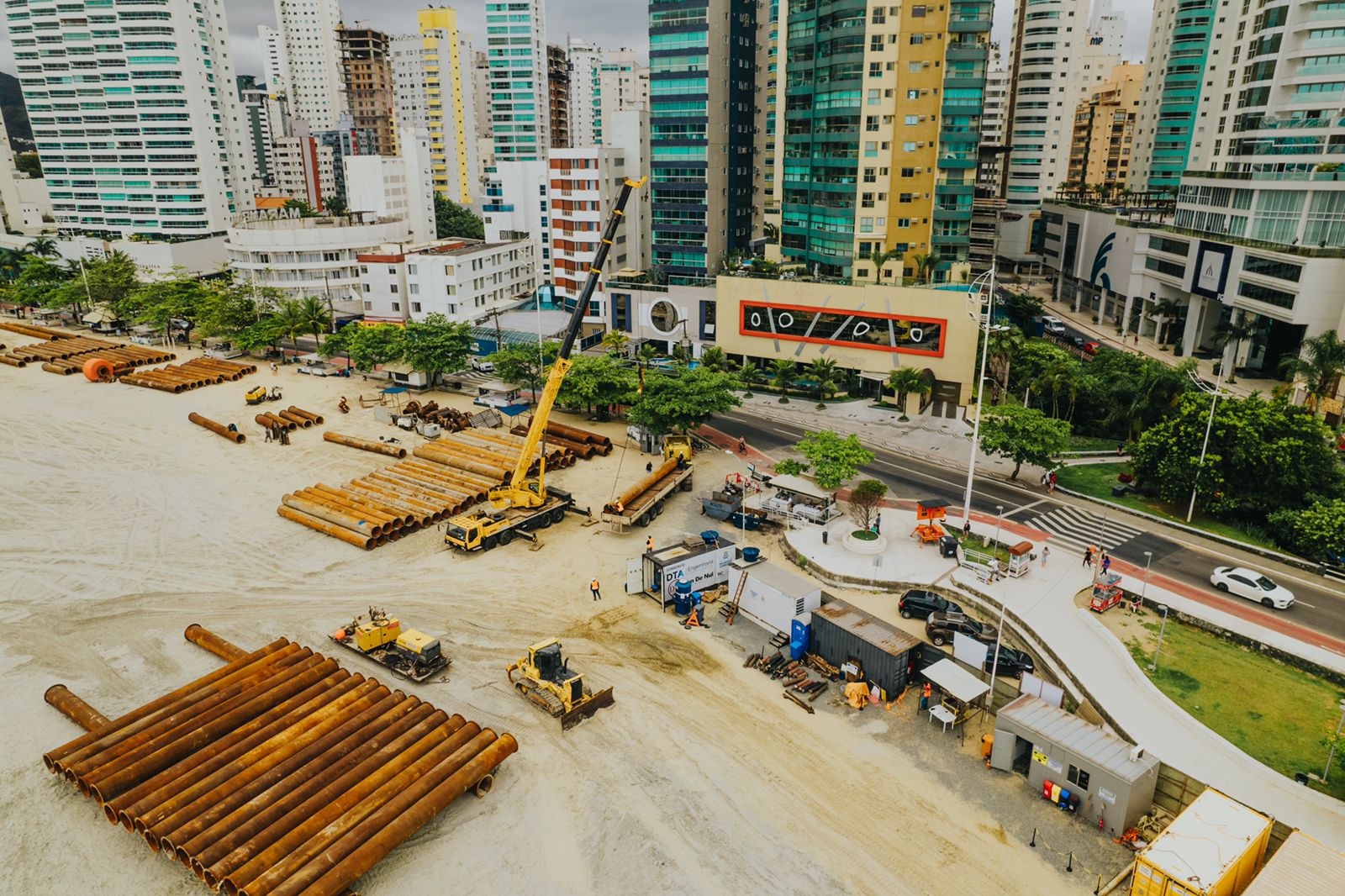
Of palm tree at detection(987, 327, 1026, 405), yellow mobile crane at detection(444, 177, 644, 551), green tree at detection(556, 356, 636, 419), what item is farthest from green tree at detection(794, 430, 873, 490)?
palm tree at detection(987, 327, 1026, 405)

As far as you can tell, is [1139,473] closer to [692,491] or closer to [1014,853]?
[692,491]

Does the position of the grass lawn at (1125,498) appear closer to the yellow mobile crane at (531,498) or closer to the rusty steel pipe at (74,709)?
the yellow mobile crane at (531,498)

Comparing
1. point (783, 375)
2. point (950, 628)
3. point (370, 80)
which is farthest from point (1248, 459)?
point (370, 80)

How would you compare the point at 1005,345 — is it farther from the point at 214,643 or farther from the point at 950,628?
the point at 214,643

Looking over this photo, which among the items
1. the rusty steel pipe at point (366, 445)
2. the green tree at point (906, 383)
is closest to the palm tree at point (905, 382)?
the green tree at point (906, 383)

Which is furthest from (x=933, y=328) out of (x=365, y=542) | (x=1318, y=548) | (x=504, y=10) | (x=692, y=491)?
(x=504, y=10)

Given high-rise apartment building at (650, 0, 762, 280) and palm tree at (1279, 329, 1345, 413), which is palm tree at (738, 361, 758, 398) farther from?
palm tree at (1279, 329, 1345, 413)
